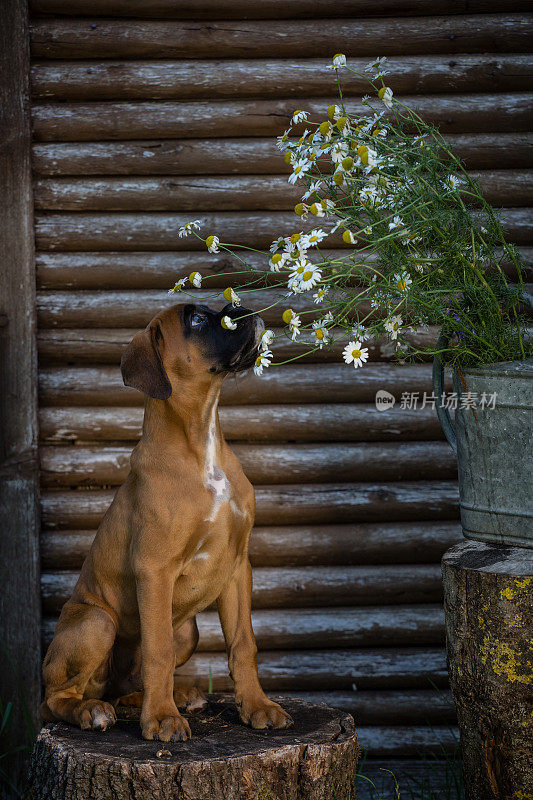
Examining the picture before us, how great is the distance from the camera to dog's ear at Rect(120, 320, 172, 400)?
8.00ft

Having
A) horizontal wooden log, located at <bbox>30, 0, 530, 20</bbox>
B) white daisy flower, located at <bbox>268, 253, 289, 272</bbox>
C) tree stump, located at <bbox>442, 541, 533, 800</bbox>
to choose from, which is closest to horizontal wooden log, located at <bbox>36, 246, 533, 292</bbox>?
→ horizontal wooden log, located at <bbox>30, 0, 530, 20</bbox>

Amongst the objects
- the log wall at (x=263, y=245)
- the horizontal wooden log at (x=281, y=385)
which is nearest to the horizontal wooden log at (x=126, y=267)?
the log wall at (x=263, y=245)

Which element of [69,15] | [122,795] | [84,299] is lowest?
[122,795]

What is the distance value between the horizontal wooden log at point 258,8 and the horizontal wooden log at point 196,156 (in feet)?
2.00

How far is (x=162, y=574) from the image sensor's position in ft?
7.98

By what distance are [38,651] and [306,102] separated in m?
2.99

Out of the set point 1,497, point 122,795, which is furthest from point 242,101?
point 122,795

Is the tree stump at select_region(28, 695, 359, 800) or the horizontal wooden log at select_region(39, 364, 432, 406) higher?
the horizontal wooden log at select_region(39, 364, 432, 406)

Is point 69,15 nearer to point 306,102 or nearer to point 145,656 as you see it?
point 306,102

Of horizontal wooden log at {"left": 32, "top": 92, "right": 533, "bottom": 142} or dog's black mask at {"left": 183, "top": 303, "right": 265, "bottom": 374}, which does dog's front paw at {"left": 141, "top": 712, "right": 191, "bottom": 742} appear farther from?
horizontal wooden log at {"left": 32, "top": 92, "right": 533, "bottom": 142}

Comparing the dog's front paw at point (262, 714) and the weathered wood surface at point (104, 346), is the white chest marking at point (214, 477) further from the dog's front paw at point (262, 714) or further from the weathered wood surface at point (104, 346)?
the weathered wood surface at point (104, 346)

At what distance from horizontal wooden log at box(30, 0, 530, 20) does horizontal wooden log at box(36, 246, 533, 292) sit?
118 cm

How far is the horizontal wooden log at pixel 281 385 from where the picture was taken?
12.8ft

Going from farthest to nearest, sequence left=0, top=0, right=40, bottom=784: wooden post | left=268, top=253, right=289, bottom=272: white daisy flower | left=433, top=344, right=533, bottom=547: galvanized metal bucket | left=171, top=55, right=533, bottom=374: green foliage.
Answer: left=0, top=0, right=40, bottom=784: wooden post < left=433, top=344, right=533, bottom=547: galvanized metal bucket < left=171, top=55, right=533, bottom=374: green foliage < left=268, top=253, right=289, bottom=272: white daisy flower
